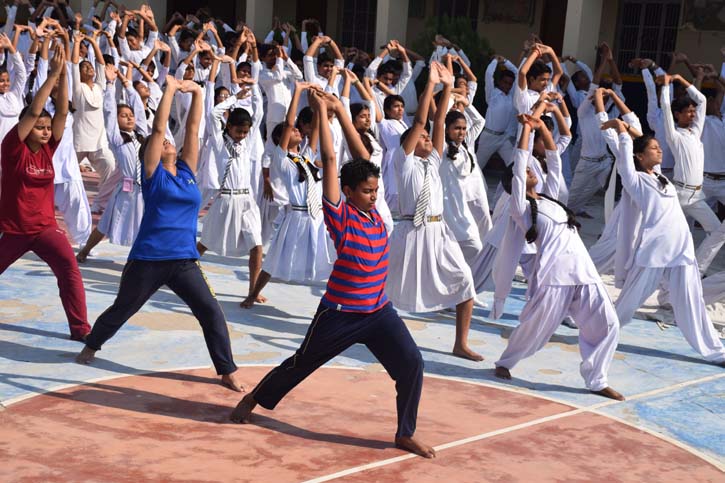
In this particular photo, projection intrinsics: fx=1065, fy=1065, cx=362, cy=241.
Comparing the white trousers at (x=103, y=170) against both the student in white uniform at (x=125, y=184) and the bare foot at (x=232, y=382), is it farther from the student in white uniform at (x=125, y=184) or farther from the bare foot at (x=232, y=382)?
the bare foot at (x=232, y=382)

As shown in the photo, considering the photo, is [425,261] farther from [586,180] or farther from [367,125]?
[586,180]

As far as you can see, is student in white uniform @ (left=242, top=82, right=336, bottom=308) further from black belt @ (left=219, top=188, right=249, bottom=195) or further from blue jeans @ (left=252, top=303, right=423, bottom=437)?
blue jeans @ (left=252, top=303, right=423, bottom=437)

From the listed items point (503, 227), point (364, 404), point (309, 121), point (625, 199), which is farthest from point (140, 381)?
point (625, 199)

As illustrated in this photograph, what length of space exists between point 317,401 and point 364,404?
0.92 ft

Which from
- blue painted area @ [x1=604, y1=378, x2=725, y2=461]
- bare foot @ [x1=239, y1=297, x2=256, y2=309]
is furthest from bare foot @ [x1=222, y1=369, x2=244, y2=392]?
blue painted area @ [x1=604, y1=378, x2=725, y2=461]

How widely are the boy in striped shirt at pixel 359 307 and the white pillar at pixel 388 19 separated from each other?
14311mm

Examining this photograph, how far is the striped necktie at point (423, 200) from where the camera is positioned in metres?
7.43

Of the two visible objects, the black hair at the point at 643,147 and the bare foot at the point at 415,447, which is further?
the black hair at the point at 643,147

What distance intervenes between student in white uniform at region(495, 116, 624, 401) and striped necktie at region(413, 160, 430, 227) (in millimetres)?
721

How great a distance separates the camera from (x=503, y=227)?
8766 millimetres

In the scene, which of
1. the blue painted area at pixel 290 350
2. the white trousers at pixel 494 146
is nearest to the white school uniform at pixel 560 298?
the blue painted area at pixel 290 350

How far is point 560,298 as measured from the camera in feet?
22.5

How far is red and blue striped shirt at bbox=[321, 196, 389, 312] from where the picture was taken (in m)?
5.47

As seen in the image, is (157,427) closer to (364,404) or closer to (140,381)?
(140,381)
